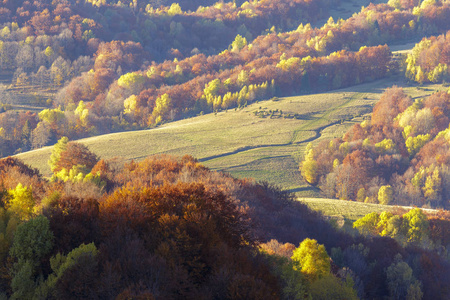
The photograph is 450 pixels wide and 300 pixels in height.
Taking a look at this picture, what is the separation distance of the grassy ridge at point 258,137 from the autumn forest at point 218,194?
121 inches

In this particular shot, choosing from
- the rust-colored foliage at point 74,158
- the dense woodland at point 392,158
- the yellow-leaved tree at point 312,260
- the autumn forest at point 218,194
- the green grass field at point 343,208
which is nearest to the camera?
the autumn forest at point 218,194

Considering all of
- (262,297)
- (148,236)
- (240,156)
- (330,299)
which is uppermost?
(148,236)

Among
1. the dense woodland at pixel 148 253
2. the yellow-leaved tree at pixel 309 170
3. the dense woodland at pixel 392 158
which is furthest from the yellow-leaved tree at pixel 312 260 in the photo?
the yellow-leaved tree at pixel 309 170

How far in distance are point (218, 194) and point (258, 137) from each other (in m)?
89.3

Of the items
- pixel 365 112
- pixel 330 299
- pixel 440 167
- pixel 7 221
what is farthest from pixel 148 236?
pixel 365 112

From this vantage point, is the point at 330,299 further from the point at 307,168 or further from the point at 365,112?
the point at 365,112

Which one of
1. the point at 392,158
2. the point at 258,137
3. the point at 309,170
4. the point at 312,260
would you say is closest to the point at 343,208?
the point at 309,170

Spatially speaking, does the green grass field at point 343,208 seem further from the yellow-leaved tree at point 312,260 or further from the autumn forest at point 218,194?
the yellow-leaved tree at point 312,260

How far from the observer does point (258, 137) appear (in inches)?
4577

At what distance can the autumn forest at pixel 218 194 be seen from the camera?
67.9ft

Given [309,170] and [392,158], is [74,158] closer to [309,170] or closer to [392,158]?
[309,170]

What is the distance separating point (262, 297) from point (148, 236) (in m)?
6.53

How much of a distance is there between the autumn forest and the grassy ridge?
3077 mm

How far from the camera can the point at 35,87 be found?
175 metres
